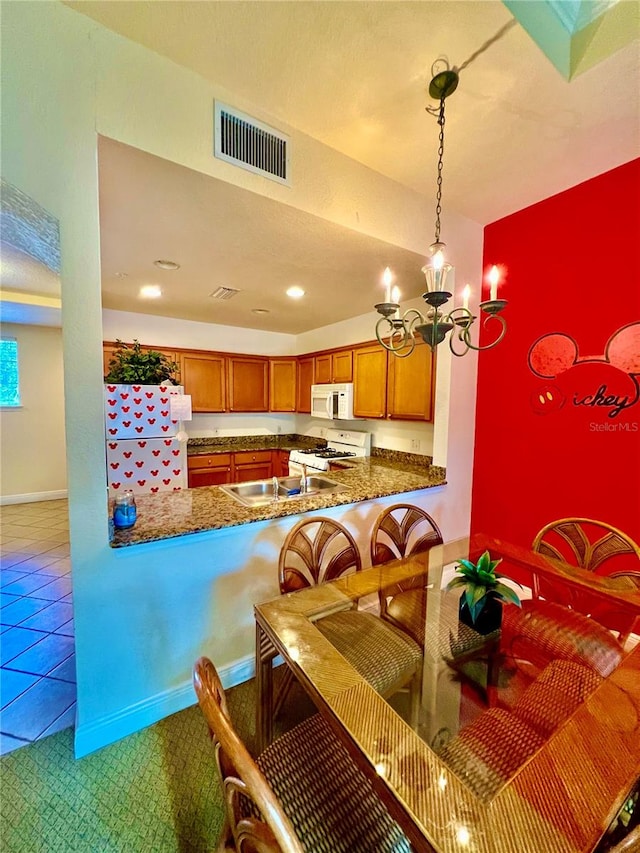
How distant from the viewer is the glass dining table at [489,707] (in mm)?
657

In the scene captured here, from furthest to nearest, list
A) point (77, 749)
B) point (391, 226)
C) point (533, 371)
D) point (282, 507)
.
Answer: point (533, 371) → point (391, 226) → point (282, 507) → point (77, 749)

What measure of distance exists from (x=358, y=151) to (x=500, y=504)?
2.66 m

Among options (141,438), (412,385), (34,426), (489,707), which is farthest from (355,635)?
(34,426)

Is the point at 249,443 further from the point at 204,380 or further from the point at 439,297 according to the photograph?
the point at 439,297

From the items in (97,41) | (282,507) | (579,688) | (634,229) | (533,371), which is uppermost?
(97,41)

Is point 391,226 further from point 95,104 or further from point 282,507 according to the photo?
point 282,507

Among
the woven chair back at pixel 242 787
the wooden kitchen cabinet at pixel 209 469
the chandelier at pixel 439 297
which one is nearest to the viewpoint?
the woven chair back at pixel 242 787

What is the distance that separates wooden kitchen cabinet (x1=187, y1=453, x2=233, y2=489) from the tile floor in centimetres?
144

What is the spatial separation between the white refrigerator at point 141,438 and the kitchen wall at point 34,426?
11.4 feet

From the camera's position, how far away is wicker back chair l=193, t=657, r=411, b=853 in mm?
582

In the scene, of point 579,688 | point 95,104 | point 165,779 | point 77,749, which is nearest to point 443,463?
point 579,688

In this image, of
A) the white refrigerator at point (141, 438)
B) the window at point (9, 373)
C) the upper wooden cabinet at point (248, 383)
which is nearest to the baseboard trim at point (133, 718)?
the white refrigerator at point (141, 438)

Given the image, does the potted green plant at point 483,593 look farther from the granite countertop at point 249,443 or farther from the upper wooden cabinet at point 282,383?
the upper wooden cabinet at point 282,383

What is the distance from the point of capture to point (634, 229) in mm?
1976
